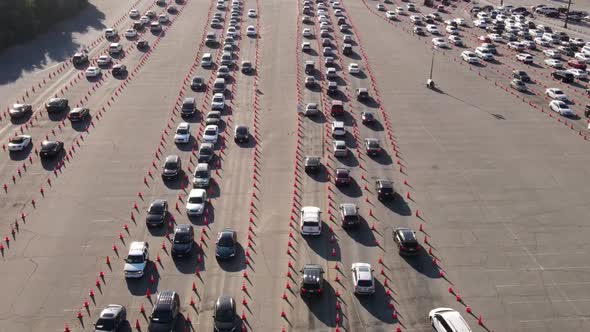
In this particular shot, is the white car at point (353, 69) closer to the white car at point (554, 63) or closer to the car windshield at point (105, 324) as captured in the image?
the white car at point (554, 63)

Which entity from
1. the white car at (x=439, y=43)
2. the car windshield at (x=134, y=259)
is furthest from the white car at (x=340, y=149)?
the white car at (x=439, y=43)

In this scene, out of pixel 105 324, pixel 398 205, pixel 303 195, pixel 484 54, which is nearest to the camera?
pixel 105 324

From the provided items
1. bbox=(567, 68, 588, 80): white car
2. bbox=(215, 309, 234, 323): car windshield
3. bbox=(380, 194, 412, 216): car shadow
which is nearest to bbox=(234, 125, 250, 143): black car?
bbox=(380, 194, 412, 216): car shadow

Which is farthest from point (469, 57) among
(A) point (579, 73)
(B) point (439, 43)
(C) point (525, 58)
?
(A) point (579, 73)

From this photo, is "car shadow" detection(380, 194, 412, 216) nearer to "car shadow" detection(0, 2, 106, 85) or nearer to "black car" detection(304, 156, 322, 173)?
"black car" detection(304, 156, 322, 173)

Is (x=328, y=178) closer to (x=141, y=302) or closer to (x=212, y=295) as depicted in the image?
(x=212, y=295)

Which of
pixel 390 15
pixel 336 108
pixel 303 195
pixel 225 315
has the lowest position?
pixel 303 195

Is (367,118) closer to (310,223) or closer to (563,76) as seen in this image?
(310,223)
